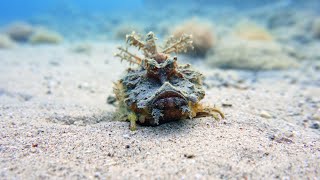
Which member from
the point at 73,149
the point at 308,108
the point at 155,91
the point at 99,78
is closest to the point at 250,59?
the point at 308,108

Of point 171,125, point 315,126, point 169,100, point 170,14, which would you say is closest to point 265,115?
point 315,126

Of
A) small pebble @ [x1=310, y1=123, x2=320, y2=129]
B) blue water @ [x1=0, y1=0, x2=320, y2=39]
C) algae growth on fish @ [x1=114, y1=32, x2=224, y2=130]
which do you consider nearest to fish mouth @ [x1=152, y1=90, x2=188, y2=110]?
algae growth on fish @ [x1=114, y1=32, x2=224, y2=130]

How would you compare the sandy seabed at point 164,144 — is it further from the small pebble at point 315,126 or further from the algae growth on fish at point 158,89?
the algae growth on fish at point 158,89

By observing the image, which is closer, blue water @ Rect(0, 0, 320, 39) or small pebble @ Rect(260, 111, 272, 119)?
small pebble @ Rect(260, 111, 272, 119)

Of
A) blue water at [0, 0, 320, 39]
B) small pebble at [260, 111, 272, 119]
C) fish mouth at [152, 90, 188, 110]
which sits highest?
blue water at [0, 0, 320, 39]

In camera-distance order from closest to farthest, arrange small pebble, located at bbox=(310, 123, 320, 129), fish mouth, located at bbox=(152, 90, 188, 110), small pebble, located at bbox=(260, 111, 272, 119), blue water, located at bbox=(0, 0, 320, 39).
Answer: fish mouth, located at bbox=(152, 90, 188, 110), small pebble, located at bbox=(310, 123, 320, 129), small pebble, located at bbox=(260, 111, 272, 119), blue water, located at bbox=(0, 0, 320, 39)

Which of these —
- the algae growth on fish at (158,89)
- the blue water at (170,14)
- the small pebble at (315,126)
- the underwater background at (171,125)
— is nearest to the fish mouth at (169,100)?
the algae growth on fish at (158,89)

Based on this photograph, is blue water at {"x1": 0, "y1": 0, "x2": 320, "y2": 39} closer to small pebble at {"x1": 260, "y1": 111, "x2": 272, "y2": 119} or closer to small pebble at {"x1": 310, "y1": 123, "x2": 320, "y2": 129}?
small pebble at {"x1": 260, "y1": 111, "x2": 272, "y2": 119}

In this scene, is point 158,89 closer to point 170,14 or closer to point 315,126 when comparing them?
point 315,126

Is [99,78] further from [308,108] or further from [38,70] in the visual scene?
[308,108]
